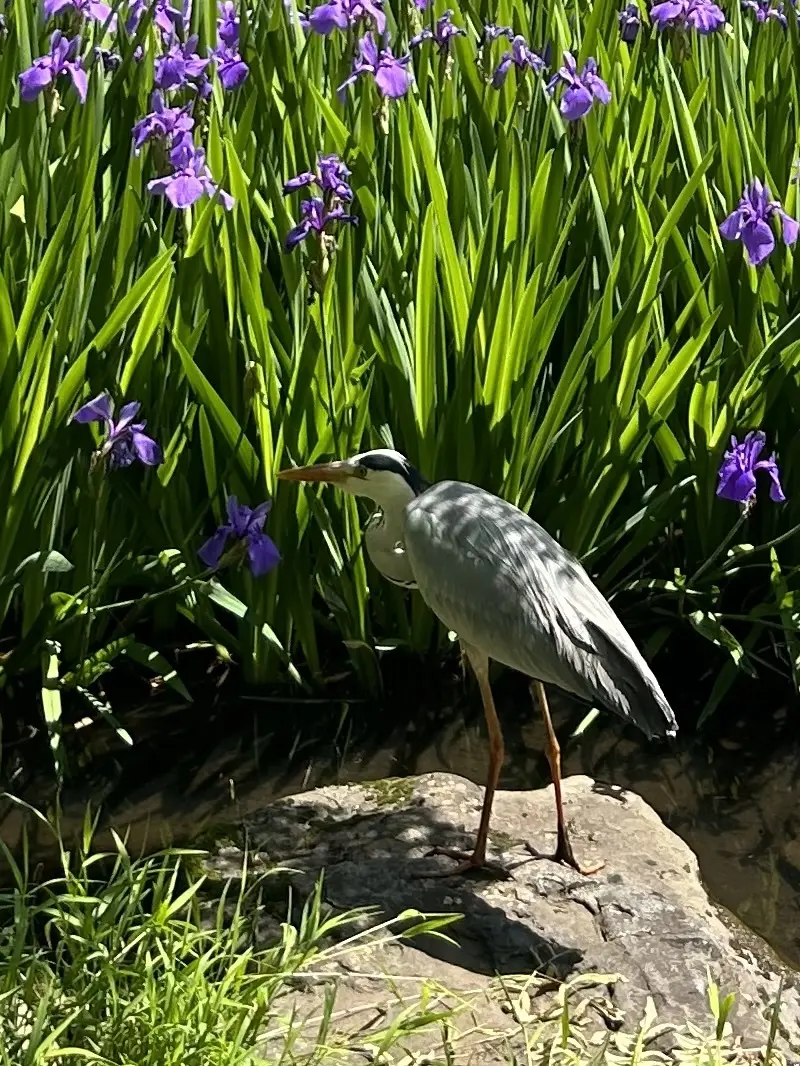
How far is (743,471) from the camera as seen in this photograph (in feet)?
8.74

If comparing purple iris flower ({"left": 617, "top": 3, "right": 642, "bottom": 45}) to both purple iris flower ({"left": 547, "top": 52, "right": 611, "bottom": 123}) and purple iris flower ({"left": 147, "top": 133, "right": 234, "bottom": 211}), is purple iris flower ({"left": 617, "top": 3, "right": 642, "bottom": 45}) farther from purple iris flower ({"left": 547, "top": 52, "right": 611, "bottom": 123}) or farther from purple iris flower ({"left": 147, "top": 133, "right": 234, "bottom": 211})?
purple iris flower ({"left": 147, "top": 133, "right": 234, "bottom": 211})

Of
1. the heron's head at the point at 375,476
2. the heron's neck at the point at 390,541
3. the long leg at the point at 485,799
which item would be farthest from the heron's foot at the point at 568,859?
the heron's head at the point at 375,476

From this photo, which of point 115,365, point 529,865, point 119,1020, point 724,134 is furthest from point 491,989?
point 724,134

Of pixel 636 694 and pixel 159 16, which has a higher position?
pixel 159 16

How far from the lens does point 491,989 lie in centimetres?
205

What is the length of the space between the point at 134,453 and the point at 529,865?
3.47 feet

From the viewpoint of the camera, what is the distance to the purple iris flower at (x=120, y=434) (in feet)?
8.17

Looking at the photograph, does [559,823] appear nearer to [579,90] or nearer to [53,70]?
[579,90]

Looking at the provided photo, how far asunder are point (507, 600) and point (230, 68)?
5.23ft

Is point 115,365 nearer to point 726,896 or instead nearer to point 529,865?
point 529,865

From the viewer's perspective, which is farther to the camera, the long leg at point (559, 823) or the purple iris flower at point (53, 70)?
the purple iris flower at point (53, 70)

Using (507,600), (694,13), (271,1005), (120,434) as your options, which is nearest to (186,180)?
(120,434)

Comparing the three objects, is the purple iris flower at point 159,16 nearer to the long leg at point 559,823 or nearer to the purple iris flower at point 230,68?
the purple iris flower at point 230,68

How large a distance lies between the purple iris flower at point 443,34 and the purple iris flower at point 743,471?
1391mm
